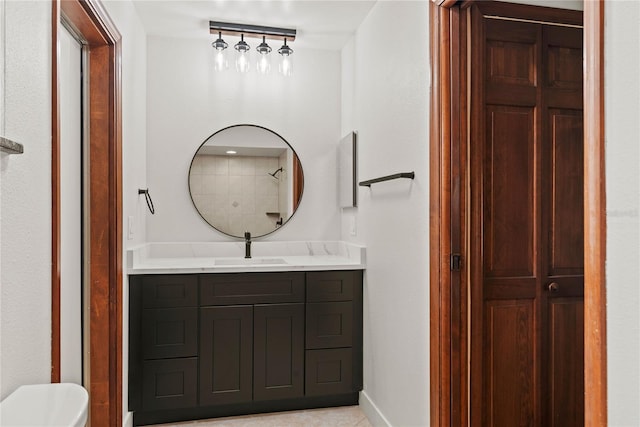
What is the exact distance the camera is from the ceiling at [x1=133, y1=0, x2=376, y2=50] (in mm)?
2643

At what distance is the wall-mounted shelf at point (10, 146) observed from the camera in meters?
1.01

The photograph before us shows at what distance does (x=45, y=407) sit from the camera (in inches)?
41.3

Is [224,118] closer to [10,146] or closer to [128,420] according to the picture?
[128,420]

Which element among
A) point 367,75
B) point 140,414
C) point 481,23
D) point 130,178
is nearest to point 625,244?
point 481,23

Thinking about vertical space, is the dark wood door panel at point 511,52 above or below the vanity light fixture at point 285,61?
below

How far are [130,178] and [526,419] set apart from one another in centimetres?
224

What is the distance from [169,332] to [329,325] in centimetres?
92

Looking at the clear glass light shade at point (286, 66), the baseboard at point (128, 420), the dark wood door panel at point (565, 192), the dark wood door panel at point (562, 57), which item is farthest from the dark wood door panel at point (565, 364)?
the clear glass light shade at point (286, 66)

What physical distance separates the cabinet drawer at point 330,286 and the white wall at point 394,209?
0.12 m

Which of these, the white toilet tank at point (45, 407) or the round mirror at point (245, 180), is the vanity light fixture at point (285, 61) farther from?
the white toilet tank at point (45, 407)

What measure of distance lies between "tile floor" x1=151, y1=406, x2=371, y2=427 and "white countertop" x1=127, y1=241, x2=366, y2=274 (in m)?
0.85

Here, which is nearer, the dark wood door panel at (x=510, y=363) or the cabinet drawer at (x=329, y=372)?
the dark wood door panel at (x=510, y=363)

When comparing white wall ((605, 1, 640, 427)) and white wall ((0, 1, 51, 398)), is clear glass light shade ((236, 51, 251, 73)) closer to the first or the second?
white wall ((0, 1, 51, 398))

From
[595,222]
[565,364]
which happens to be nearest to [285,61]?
[565,364]
